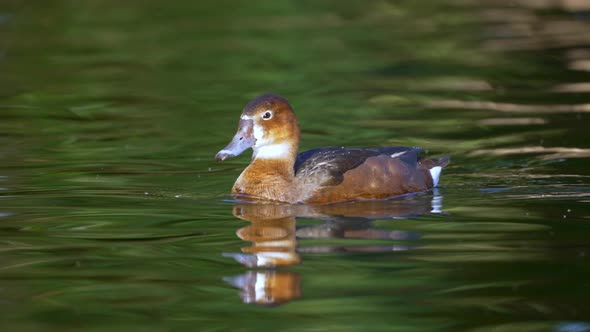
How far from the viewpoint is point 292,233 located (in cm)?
793

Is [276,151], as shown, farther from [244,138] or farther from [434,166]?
[434,166]

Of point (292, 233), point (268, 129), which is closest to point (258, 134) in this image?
point (268, 129)

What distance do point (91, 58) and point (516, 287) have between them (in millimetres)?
12122

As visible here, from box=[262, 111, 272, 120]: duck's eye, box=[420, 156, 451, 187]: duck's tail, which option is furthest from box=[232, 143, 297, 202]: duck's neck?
box=[420, 156, 451, 187]: duck's tail

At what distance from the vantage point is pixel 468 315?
6004 millimetres

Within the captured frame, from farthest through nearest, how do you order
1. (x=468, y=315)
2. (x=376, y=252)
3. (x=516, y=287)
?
(x=376, y=252) → (x=516, y=287) → (x=468, y=315)

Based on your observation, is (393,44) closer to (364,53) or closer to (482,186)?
(364,53)

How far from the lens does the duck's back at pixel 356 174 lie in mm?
9172

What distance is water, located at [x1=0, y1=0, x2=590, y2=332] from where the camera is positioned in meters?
6.29

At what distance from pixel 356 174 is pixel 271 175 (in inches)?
27.3

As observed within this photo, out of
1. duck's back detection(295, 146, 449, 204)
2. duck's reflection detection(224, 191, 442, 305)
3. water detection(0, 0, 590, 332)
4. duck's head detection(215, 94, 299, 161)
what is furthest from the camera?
duck's head detection(215, 94, 299, 161)

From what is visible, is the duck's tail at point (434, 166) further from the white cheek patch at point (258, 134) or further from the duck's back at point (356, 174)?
the white cheek patch at point (258, 134)

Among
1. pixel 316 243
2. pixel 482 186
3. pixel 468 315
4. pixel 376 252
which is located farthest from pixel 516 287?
pixel 482 186

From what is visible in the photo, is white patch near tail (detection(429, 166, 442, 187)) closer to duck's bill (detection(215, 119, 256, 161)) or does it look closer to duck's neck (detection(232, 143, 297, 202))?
duck's neck (detection(232, 143, 297, 202))
